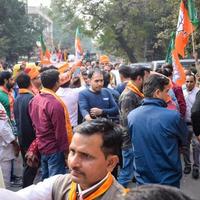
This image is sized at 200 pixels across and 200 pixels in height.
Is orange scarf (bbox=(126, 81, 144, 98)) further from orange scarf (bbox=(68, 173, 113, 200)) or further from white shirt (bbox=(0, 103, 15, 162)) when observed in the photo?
orange scarf (bbox=(68, 173, 113, 200))

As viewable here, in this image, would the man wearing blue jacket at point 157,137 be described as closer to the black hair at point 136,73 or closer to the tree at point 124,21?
the black hair at point 136,73

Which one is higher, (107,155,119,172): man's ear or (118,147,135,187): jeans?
(107,155,119,172): man's ear

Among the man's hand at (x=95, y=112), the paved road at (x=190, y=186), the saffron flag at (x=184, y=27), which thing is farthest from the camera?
the saffron flag at (x=184, y=27)

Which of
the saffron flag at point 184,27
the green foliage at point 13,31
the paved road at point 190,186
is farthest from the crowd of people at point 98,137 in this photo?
the green foliage at point 13,31

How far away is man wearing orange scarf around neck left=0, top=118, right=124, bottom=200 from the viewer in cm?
212

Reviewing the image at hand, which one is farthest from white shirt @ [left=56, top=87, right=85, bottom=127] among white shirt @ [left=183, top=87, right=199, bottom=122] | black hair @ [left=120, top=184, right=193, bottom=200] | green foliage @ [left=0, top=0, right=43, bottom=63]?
green foliage @ [left=0, top=0, right=43, bottom=63]

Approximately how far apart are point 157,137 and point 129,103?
1619mm

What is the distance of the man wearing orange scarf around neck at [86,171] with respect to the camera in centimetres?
212

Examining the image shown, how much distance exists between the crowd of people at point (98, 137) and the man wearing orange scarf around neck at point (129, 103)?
12 millimetres

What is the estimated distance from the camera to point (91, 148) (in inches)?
85.5

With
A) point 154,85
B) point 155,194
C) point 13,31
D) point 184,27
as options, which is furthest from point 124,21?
point 155,194

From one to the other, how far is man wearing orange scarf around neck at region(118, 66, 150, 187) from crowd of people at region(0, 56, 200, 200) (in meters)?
0.01

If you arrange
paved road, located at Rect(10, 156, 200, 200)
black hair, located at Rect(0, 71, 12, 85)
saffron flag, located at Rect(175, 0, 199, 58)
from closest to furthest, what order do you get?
paved road, located at Rect(10, 156, 200, 200), black hair, located at Rect(0, 71, 12, 85), saffron flag, located at Rect(175, 0, 199, 58)

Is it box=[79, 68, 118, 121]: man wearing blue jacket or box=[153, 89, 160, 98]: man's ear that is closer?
box=[153, 89, 160, 98]: man's ear
